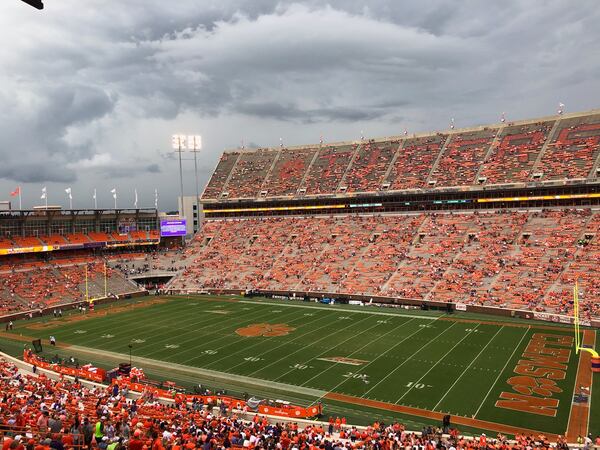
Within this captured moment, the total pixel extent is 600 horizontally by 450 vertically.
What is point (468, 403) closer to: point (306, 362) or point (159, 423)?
point (306, 362)

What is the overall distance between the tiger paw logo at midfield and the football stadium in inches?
13.5

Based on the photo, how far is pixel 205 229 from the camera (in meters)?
82.1

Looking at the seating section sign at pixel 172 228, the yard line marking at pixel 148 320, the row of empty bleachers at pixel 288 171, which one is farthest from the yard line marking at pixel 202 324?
the seating section sign at pixel 172 228

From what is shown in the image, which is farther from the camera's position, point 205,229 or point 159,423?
point 205,229

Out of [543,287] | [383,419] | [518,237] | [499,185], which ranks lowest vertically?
[383,419]

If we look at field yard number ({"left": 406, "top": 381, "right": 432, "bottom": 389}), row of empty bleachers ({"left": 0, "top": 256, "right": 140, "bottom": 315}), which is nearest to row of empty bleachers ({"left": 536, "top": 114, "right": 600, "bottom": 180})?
field yard number ({"left": 406, "top": 381, "right": 432, "bottom": 389})

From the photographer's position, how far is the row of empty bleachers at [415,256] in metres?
48.6

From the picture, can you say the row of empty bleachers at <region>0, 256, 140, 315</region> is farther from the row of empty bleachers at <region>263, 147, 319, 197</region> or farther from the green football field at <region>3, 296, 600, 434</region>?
the row of empty bleachers at <region>263, 147, 319, 197</region>

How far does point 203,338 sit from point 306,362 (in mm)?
11120

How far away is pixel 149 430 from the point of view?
14016 mm

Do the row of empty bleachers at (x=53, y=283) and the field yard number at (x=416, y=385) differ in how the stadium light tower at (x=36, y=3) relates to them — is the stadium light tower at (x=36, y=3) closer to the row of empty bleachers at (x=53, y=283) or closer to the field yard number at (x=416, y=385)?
the field yard number at (x=416, y=385)

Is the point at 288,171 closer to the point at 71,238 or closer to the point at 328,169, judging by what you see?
the point at 328,169

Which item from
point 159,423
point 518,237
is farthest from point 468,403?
point 518,237

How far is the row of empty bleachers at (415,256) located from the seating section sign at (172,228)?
22.3 ft
